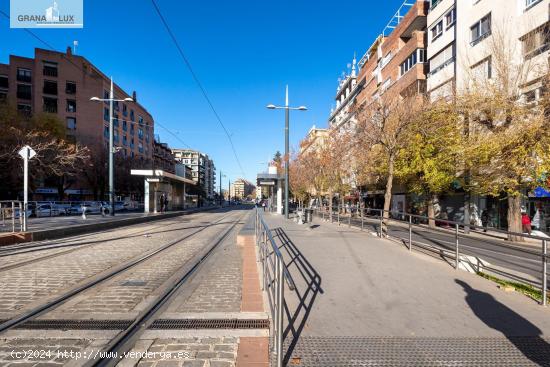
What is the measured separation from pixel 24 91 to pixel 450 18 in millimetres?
57850

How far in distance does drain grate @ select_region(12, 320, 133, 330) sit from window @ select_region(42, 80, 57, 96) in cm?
5803

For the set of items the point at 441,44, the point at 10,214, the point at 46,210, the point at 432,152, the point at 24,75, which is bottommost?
the point at 46,210

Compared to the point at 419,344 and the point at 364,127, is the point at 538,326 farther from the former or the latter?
the point at 364,127

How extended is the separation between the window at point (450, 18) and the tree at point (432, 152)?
34.6 ft

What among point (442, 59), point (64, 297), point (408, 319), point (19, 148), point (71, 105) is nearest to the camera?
point (408, 319)

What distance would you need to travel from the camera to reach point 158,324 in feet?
12.6

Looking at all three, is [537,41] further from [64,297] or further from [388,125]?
[64,297]

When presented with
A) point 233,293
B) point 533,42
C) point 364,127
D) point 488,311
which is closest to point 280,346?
point 233,293

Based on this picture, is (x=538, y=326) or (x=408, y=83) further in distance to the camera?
(x=408, y=83)

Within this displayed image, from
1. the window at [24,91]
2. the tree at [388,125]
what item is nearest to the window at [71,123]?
the window at [24,91]

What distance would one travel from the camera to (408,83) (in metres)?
28.6

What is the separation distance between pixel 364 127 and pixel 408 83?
17.9 meters

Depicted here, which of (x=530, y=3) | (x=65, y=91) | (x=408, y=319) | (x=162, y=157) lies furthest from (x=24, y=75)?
(x=408, y=319)

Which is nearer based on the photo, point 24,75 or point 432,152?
point 432,152
